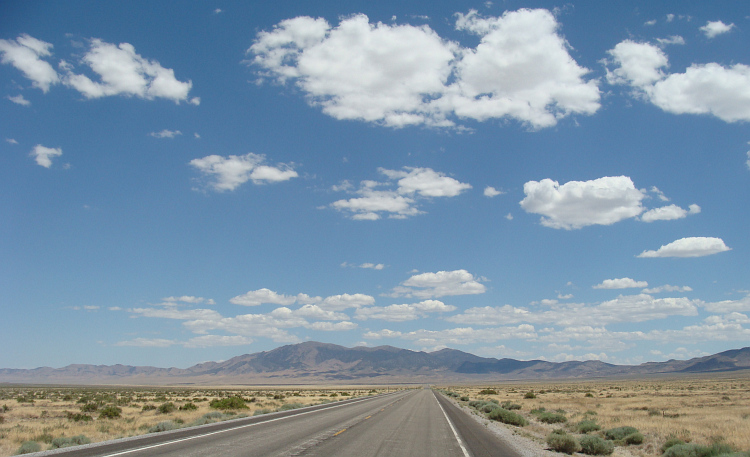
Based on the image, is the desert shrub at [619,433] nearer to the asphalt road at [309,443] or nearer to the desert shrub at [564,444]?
the desert shrub at [564,444]

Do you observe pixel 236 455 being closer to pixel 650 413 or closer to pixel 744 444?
pixel 744 444

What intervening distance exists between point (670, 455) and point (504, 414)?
1475 centimetres

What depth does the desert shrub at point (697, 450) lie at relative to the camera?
13.5 metres

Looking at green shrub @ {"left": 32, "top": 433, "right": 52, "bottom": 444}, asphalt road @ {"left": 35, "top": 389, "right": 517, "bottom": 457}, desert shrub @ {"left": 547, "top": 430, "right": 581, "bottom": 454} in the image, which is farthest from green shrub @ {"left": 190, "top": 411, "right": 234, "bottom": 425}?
desert shrub @ {"left": 547, "top": 430, "right": 581, "bottom": 454}

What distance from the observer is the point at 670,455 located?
14430mm

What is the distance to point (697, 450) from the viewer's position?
1423 centimetres

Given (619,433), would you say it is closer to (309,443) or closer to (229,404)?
(309,443)

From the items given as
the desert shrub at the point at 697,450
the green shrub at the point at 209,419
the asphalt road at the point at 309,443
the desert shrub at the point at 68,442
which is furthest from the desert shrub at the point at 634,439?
the desert shrub at the point at 68,442

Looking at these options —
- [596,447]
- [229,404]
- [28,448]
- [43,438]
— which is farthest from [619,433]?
[229,404]

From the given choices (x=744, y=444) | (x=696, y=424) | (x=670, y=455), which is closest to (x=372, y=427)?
(x=670, y=455)

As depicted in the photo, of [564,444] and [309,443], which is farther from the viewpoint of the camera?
[564,444]

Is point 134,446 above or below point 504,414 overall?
above

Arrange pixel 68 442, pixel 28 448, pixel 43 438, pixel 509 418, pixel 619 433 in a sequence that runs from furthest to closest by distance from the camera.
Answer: pixel 509 418
pixel 619 433
pixel 43 438
pixel 68 442
pixel 28 448

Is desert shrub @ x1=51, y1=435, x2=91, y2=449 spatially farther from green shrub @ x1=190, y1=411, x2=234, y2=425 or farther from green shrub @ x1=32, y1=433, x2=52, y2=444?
green shrub @ x1=190, y1=411, x2=234, y2=425
